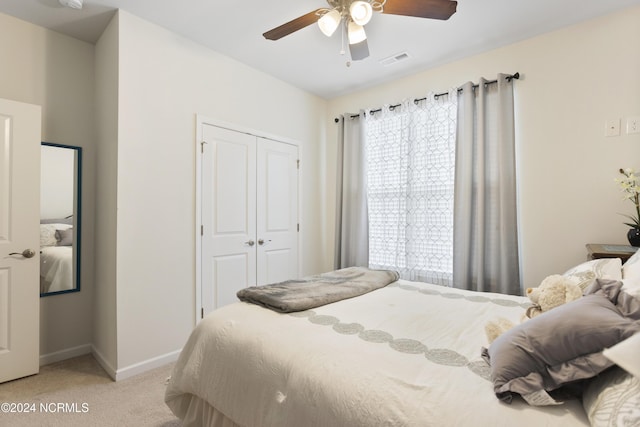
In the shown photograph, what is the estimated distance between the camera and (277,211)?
349cm

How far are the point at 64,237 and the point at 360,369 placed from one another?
8.93ft

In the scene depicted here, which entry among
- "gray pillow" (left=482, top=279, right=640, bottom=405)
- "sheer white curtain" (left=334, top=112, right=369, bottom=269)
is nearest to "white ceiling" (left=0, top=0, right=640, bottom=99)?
"sheer white curtain" (left=334, top=112, right=369, bottom=269)

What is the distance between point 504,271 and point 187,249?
2691 mm

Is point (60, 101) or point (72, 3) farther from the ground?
point (72, 3)

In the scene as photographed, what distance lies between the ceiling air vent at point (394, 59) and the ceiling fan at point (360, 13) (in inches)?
39.2

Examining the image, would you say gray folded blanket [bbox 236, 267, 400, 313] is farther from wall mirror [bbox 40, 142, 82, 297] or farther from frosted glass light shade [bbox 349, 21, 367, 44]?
wall mirror [bbox 40, 142, 82, 297]

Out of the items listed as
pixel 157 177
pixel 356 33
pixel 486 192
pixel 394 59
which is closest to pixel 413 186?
pixel 486 192

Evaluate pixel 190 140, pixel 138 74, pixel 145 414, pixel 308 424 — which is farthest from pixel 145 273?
pixel 308 424

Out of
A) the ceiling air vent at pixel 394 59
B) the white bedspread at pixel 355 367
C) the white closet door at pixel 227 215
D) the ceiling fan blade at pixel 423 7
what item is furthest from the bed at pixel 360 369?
the ceiling air vent at pixel 394 59

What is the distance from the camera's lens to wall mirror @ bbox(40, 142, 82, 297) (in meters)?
2.48

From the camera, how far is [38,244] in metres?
2.33

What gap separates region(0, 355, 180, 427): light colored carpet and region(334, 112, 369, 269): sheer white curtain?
2.12 meters

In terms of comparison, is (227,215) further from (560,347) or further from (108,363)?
(560,347)

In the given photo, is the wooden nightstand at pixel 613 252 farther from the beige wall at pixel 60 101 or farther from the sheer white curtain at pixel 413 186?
the beige wall at pixel 60 101
